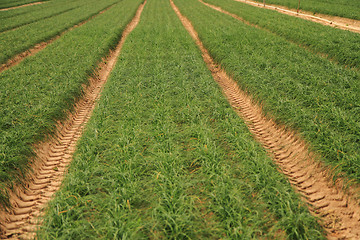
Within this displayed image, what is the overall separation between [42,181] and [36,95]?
3718 millimetres

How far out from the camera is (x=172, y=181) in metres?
3.63

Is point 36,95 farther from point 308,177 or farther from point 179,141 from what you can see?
point 308,177

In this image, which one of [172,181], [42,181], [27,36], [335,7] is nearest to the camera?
[172,181]

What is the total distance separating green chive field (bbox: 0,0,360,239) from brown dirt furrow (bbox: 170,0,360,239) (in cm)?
16

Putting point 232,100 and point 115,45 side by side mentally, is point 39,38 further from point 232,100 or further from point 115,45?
point 232,100

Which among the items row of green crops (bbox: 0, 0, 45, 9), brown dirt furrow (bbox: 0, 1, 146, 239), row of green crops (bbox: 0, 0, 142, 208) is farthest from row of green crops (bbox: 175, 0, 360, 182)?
row of green crops (bbox: 0, 0, 45, 9)

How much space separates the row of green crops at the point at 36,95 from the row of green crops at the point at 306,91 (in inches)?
248

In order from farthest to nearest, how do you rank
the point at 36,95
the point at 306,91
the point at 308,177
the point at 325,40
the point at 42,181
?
1. the point at 325,40
2. the point at 36,95
3. the point at 306,91
4. the point at 42,181
5. the point at 308,177

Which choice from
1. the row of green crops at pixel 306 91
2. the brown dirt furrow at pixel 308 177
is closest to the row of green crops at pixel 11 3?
the row of green crops at pixel 306 91

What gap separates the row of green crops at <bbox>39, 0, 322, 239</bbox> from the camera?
9.65 feet

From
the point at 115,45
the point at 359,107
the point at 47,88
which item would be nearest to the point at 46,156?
the point at 47,88

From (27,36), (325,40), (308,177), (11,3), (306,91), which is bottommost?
(308,177)

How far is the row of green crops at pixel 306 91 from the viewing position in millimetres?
4398

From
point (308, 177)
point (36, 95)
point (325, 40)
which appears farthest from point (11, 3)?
point (308, 177)
